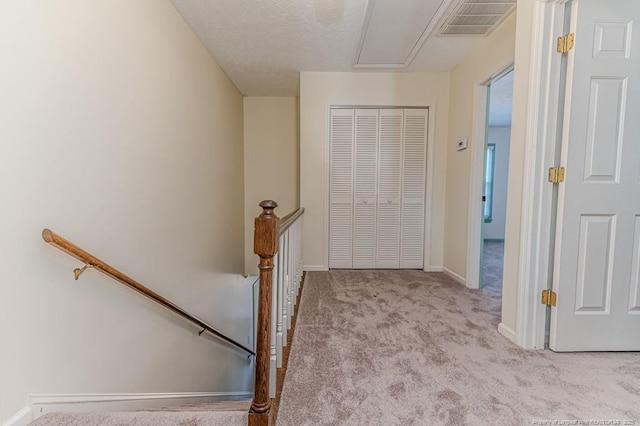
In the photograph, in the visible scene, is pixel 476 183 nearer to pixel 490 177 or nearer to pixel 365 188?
pixel 365 188

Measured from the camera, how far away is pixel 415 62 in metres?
3.28

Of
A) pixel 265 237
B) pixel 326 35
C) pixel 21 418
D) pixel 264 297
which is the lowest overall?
pixel 21 418

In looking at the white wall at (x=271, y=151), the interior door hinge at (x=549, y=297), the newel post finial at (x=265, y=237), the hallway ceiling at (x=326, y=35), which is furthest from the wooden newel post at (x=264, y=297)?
the white wall at (x=271, y=151)

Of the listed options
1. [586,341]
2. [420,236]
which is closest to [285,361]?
[586,341]

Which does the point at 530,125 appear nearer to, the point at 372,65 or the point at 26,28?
the point at 372,65

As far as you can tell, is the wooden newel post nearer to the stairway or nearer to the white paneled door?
the stairway

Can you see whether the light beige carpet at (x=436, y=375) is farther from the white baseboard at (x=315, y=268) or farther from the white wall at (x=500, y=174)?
the white wall at (x=500, y=174)

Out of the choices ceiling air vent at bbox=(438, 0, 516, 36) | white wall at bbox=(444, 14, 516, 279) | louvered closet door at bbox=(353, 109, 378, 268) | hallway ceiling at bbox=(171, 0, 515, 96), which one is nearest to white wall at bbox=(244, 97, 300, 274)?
hallway ceiling at bbox=(171, 0, 515, 96)

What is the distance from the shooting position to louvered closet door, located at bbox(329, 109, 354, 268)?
11.9 ft

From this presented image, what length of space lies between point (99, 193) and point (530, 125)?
2426 millimetres

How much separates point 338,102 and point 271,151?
1.40 meters

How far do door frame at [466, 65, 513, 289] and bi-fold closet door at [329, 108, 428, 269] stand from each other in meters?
0.69

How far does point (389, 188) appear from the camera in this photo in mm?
3697

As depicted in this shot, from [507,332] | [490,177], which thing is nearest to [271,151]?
[507,332]
